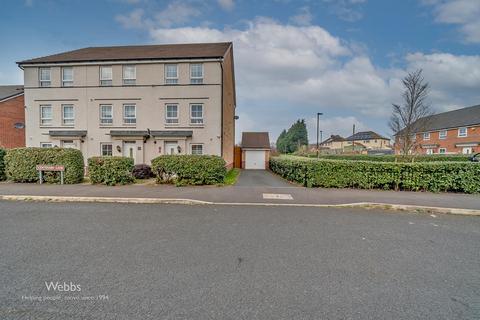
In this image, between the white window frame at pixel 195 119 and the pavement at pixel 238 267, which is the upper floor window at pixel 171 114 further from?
the pavement at pixel 238 267

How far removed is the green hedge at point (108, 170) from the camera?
10.6 meters

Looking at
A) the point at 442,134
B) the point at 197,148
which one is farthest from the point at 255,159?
the point at 442,134

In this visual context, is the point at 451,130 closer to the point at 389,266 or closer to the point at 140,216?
the point at 389,266

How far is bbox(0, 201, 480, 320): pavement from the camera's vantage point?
2520 millimetres

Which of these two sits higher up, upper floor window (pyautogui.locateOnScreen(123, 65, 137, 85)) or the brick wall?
upper floor window (pyautogui.locateOnScreen(123, 65, 137, 85))

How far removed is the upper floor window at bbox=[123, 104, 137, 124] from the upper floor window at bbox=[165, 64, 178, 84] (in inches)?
135

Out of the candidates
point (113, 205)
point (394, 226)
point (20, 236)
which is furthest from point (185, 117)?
point (394, 226)

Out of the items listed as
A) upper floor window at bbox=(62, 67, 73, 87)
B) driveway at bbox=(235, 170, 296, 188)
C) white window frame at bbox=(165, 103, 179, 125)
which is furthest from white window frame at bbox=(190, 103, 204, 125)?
upper floor window at bbox=(62, 67, 73, 87)

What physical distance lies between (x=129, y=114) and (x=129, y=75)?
308 centimetres

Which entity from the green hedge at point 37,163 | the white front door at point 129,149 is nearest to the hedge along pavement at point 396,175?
the green hedge at point 37,163

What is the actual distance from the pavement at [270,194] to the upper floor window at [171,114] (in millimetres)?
7797

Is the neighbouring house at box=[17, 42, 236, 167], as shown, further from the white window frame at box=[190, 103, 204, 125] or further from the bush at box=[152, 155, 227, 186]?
the bush at box=[152, 155, 227, 186]

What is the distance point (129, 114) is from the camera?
1695 cm

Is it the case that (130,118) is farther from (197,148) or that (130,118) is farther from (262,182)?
(262,182)
